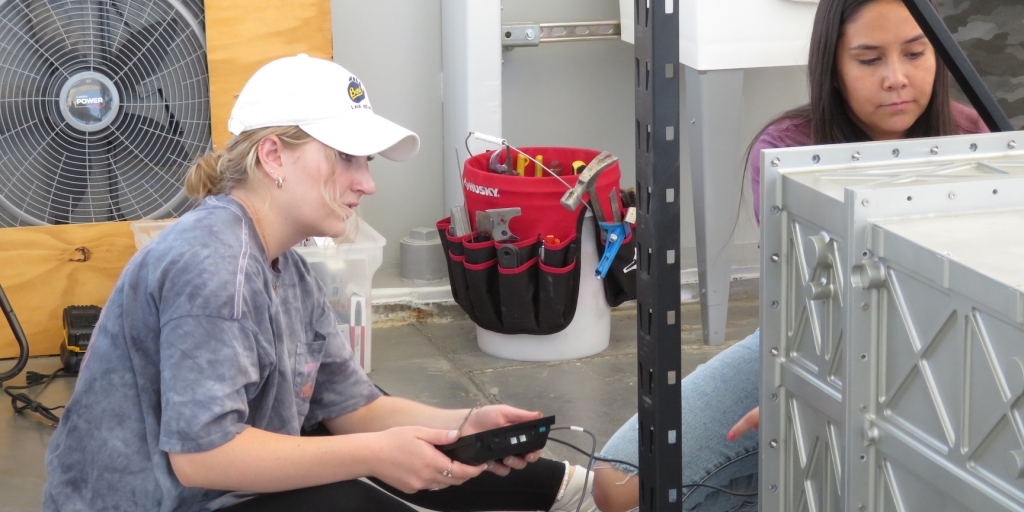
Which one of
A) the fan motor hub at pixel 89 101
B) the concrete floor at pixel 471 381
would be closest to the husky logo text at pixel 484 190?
the concrete floor at pixel 471 381

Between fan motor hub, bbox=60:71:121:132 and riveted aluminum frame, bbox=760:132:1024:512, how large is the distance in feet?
6.71

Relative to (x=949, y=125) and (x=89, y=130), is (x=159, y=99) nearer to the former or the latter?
(x=89, y=130)

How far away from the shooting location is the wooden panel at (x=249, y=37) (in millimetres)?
2619

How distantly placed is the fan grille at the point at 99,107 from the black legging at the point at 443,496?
141 cm

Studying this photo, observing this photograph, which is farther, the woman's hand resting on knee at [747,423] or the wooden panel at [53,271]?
the wooden panel at [53,271]

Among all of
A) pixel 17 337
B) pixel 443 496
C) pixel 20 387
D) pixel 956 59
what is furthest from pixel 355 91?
pixel 20 387

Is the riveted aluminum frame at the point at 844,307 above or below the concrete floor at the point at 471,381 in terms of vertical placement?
above

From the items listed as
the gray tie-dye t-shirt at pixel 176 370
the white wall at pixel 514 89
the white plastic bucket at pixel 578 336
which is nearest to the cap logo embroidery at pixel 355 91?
the gray tie-dye t-shirt at pixel 176 370

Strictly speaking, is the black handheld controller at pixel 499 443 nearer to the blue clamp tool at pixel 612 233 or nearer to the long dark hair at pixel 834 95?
the long dark hair at pixel 834 95

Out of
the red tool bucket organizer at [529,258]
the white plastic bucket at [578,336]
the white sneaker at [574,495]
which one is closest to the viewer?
the white sneaker at [574,495]

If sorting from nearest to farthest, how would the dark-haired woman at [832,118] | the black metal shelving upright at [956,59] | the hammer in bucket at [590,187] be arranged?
the black metal shelving upright at [956,59] < the dark-haired woman at [832,118] < the hammer in bucket at [590,187]

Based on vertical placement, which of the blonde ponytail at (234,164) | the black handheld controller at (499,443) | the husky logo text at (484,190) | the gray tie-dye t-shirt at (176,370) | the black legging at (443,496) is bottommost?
the black legging at (443,496)

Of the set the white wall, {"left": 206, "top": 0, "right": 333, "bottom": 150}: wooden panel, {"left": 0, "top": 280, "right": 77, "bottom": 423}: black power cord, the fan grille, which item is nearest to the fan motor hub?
the fan grille

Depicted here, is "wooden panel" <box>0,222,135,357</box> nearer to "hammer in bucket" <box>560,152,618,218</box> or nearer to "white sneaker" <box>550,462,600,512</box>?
"hammer in bucket" <box>560,152,618,218</box>
